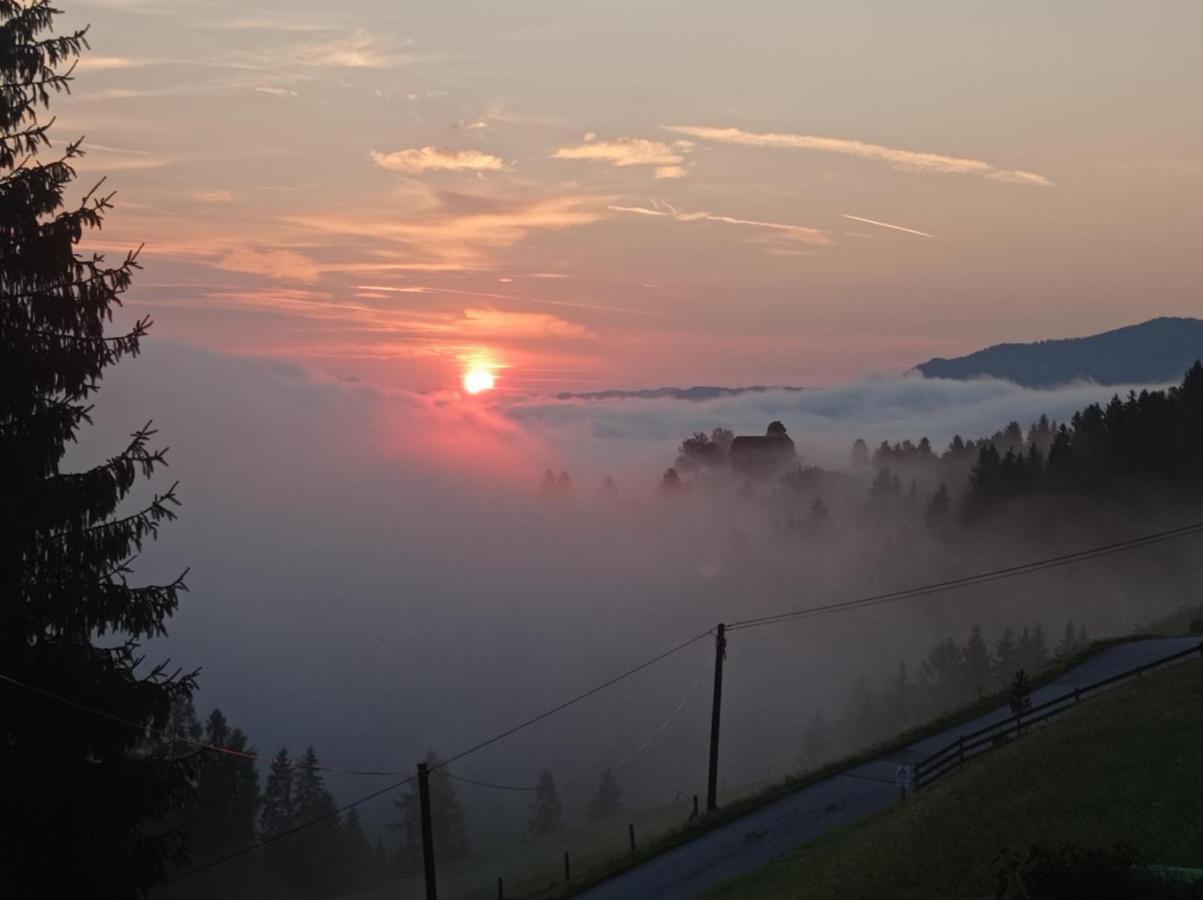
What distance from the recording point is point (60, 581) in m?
19.3

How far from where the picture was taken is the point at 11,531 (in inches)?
738

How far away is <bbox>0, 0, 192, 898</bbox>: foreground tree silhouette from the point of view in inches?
733

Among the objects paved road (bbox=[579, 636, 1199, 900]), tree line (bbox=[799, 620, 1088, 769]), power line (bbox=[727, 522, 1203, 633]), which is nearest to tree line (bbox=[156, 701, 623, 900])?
tree line (bbox=[799, 620, 1088, 769])

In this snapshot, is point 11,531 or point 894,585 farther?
point 894,585

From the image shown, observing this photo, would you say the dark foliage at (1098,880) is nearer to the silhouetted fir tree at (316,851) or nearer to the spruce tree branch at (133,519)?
the spruce tree branch at (133,519)

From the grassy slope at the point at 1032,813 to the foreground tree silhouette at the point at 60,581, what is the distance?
15141 millimetres

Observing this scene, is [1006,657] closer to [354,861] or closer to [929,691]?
[929,691]

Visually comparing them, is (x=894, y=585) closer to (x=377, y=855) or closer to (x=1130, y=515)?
(x=1130, y=515)

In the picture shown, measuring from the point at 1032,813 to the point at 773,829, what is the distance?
1135cm

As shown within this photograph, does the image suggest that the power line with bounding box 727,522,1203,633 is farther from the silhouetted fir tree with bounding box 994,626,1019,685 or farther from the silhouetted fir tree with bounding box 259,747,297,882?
the silhouetted fir tree with bounding box 259,747,297,882

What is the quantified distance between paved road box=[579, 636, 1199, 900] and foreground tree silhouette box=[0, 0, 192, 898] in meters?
16.5

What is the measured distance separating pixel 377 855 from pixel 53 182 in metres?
106

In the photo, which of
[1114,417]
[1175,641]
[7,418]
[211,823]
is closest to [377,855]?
[211,823]

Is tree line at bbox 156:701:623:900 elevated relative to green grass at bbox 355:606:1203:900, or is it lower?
lower
